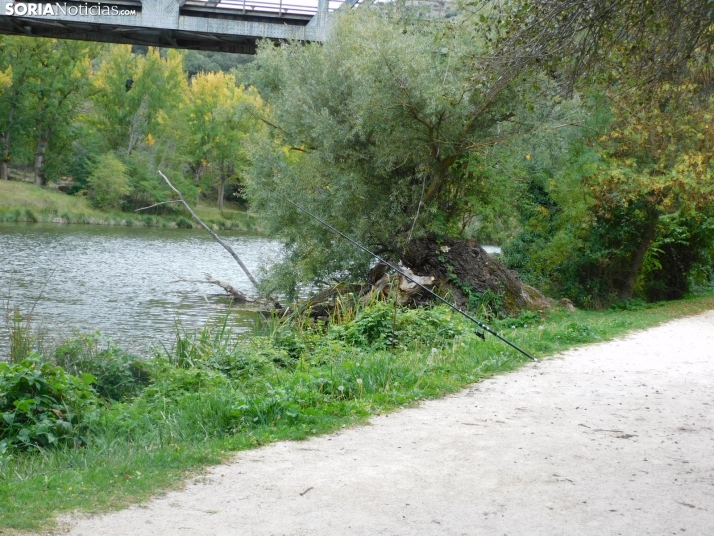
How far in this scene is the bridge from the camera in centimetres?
2086

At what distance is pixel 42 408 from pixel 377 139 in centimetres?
995

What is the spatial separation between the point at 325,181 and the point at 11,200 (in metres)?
35.4

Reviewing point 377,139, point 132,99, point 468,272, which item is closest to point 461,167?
point 377,139

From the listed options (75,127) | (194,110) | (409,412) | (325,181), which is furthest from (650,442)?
(194,110)

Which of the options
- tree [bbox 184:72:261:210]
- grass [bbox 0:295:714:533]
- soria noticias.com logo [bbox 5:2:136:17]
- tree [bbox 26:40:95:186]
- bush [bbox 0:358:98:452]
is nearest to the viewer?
grass [bbox 0:295:714:533]

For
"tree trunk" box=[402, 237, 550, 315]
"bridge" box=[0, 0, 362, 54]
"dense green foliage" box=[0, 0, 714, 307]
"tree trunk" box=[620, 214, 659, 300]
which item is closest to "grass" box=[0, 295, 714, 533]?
"tree trunk" box=[402, 237, 550, 315]

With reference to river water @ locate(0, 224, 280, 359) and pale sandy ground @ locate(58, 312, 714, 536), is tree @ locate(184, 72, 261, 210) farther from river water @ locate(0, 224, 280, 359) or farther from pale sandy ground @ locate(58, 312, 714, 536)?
pale sandy ground @ locate(58, 312, 714, 536)

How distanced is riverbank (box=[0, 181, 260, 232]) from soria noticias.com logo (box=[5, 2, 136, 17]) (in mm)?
23150

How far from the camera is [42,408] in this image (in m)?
6.34

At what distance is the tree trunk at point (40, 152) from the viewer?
56500 millimetres

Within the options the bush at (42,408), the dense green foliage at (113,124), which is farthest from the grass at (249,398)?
the dense green foliage at (113,124)

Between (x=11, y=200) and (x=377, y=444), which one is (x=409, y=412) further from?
(x=11, y=200)

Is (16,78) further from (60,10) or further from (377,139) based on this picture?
(377,139)

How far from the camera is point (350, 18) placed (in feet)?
56.5
